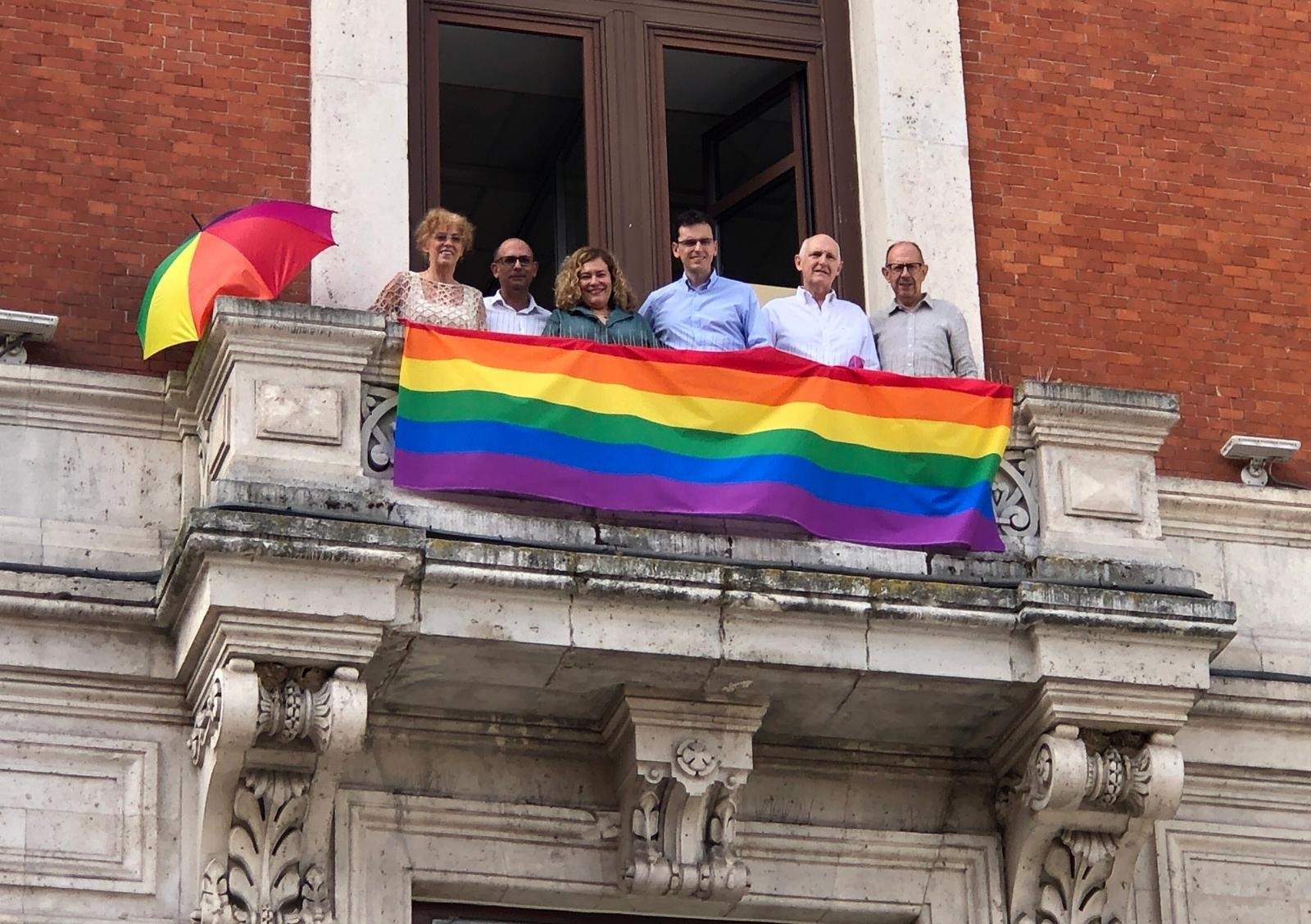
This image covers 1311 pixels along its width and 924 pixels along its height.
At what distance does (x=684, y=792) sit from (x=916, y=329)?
8.83ft

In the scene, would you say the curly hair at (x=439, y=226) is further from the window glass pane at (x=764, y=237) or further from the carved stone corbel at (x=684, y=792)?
the carved stone corbel at (x=684, y=792)

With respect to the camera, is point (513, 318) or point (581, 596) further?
point (513, 318)

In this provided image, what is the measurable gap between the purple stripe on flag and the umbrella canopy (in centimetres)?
126

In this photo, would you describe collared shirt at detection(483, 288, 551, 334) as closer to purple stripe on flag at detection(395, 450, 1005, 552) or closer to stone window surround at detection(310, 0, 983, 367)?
stone window surround at detection(310, 0, 983, 367)

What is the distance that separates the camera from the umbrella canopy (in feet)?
52.0

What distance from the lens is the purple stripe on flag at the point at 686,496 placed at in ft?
49.9

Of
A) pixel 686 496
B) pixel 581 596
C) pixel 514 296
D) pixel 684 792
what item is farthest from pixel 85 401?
pixel 684 792

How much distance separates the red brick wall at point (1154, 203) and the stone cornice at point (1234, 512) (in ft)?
1.11

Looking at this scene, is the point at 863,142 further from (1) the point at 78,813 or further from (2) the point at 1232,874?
(1) the point at 78,813

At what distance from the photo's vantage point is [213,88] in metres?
16.8

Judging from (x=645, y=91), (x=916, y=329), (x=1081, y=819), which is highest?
(x=645, y=91)

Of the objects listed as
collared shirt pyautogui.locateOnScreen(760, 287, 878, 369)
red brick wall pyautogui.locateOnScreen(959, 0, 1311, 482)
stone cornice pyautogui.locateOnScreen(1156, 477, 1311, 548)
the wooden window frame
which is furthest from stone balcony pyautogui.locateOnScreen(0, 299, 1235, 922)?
the wooden window frame

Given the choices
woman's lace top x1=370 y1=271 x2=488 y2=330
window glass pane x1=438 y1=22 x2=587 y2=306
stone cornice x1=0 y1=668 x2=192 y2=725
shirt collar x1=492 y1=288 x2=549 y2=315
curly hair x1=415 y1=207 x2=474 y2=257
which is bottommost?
stone cornice x1=0 y1=668 x2=192 y2=725

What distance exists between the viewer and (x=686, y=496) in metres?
15.4
